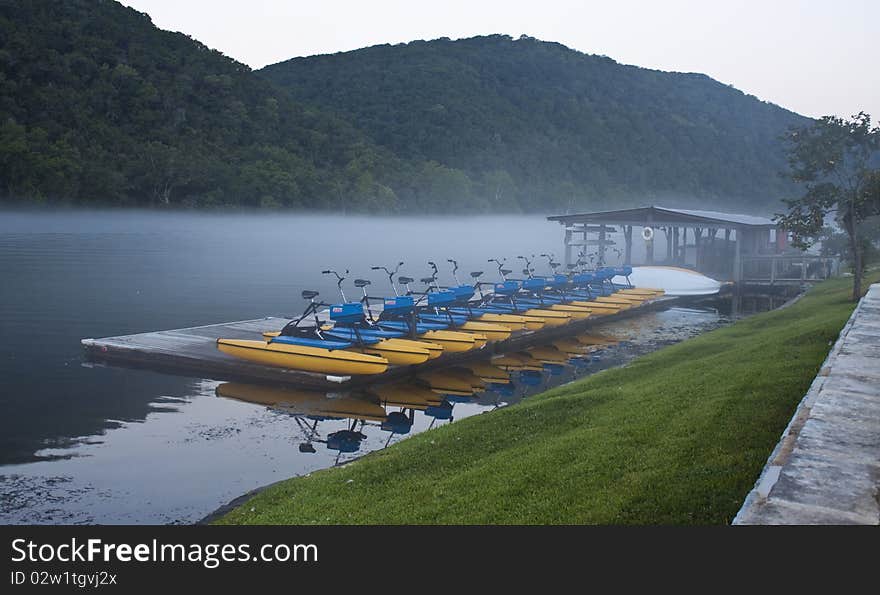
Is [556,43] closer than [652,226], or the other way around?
[652,226]

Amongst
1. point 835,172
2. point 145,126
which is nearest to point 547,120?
point 145,126

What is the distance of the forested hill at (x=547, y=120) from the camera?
99.6 metres

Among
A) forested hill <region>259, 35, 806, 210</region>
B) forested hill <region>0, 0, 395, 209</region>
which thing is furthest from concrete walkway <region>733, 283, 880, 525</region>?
forested hill <region>259, 35, 806, 210</region>

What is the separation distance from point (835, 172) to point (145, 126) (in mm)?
57646

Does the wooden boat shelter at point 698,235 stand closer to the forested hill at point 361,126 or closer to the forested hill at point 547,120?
the forested hill at point 361,126

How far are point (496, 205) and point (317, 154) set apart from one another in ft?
86.1

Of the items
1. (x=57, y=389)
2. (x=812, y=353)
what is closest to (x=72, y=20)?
(x=57, y=389)

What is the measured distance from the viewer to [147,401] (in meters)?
15.4

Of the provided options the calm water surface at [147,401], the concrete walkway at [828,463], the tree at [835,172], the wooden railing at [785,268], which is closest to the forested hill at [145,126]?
the calm water surface at [147,401]

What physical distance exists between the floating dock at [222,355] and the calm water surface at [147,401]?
483 millimetres

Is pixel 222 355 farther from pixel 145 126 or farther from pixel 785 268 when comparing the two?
pixel 145 126

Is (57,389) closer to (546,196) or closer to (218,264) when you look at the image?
(218,264)

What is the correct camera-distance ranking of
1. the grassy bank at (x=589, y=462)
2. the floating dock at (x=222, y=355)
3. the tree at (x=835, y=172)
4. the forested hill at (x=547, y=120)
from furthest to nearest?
the forested hill at (x=547, y=120)
the tree at (x=835, y=172)
the floating dock at (x=222, y=355)
the grassy bank at (x=589, y=462)

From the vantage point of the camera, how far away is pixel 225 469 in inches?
446
